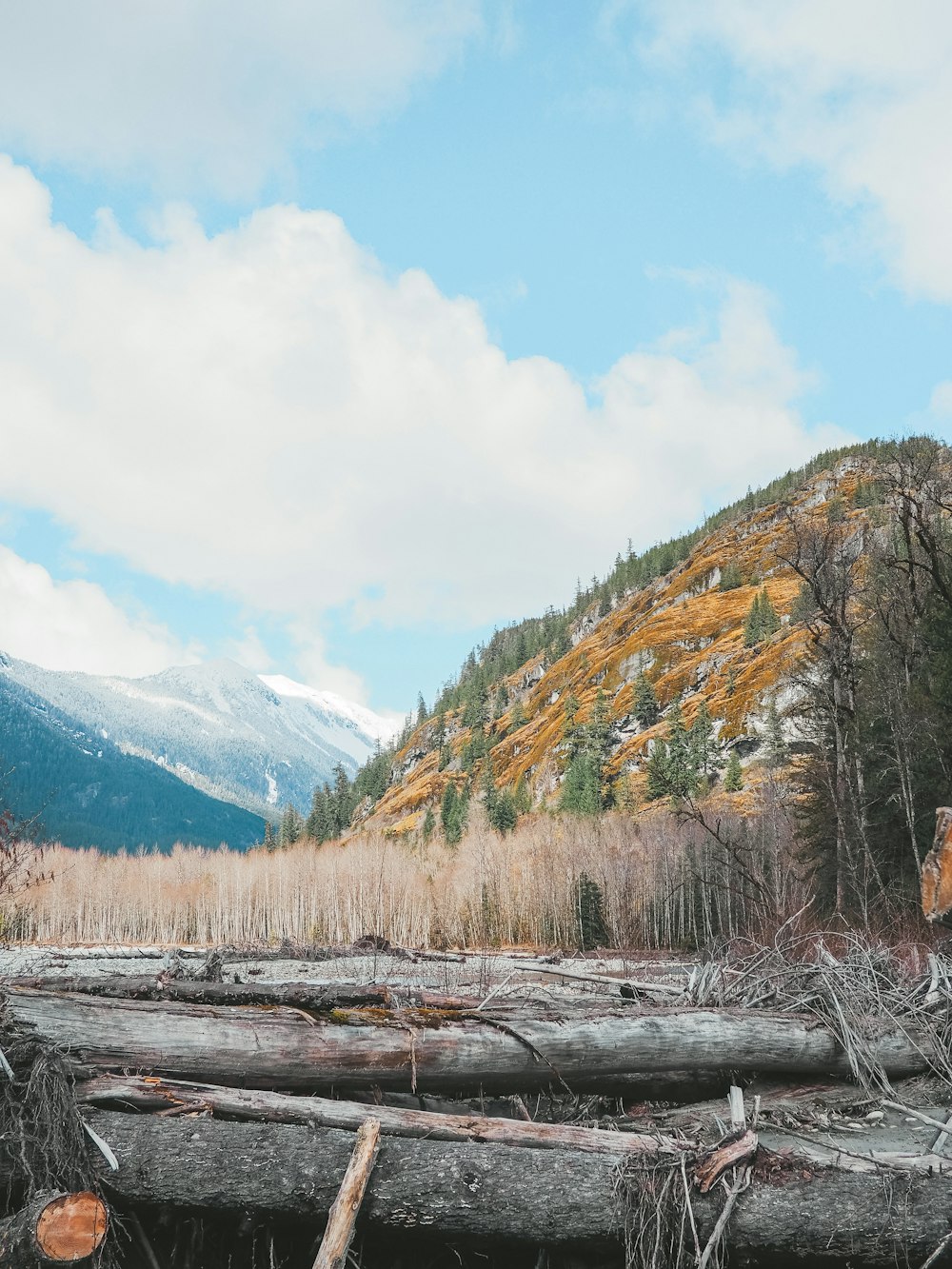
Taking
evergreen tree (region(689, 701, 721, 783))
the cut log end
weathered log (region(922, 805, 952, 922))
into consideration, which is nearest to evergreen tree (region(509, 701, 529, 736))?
evergreen tree (region(689, 701, 721, 783))

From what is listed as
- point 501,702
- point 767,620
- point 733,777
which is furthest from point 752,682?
point 501,702

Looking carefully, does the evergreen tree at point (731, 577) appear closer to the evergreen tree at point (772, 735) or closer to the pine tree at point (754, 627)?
the pine tree at point (754, 627)

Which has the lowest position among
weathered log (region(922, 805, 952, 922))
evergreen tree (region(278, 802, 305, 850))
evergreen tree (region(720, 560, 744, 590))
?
evergreen tree (region(278, 802, 305, 850))

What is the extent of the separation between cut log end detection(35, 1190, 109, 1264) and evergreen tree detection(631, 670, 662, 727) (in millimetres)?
97399

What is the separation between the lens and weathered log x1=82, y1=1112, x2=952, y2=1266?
5031 millimetres

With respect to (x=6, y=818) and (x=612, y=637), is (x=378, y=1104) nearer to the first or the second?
(x=6, y=818)

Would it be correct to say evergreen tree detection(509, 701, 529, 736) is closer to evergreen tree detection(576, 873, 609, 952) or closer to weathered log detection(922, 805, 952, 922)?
evergreen tree detection(576, 873, 609, 952)

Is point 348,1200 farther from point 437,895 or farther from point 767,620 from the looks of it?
point 767,620

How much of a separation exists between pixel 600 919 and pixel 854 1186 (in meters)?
50.8

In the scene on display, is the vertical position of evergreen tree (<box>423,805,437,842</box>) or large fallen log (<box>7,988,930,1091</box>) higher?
large fallen log (<box>7,988,930,1091</box>)

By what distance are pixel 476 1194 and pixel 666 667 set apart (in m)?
110

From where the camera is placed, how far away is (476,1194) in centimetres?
516

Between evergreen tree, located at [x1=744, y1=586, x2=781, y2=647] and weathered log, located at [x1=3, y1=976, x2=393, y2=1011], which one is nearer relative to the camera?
weathered log, located at [x1=3, y1=976, x2=393, y2=1011]

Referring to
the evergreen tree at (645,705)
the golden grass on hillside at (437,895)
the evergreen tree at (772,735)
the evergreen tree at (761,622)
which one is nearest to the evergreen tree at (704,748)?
the evergreen tree at (772,735)
